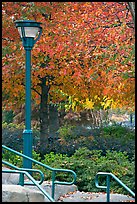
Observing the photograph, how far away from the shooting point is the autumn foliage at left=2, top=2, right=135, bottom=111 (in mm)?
13344

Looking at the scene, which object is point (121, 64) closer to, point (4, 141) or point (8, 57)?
point (8, 57)

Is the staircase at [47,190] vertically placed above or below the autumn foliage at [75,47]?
below

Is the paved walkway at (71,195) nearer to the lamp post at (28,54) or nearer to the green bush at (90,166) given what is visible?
the lamp post at (28,54)

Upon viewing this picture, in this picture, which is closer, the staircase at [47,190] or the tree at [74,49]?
the staircase at [47,190]

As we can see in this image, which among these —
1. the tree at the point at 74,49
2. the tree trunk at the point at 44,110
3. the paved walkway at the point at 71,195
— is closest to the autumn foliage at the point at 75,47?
the tree at the point at 74,49

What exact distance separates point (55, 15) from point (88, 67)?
1895 millimetres

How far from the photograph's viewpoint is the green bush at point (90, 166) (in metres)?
12.5

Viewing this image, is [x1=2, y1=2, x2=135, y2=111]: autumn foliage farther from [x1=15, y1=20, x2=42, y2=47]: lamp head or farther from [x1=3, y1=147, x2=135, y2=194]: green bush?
[x1=15, y1=20, x2=42, y2=47]: lamp head

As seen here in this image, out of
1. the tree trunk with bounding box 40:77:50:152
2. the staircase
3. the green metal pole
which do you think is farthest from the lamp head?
the tree trunk with bounding box 40:77:50:152

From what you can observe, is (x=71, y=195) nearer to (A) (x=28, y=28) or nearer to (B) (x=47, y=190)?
(B) (x=47, y=190)

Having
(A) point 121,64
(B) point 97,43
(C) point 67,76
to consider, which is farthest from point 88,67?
(A) point 121,64

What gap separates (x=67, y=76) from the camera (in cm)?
1623

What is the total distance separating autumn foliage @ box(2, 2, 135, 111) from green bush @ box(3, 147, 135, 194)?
1.93 meters

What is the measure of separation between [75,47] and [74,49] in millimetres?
79
